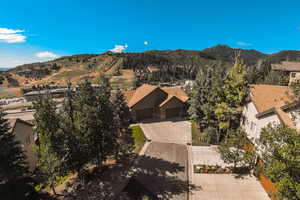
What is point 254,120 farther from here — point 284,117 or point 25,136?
point 25,136

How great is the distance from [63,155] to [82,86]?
537 centimetres

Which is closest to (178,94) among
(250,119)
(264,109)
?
(250,119)

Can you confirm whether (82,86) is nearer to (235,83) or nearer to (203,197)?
(203,197)

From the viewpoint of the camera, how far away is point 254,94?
16.3 meters

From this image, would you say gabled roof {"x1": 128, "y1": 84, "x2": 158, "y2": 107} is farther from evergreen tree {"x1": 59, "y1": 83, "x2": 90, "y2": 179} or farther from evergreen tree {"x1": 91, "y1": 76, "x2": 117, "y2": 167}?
evergreen tree {"x1": 59, "y1": 83, "x2": 90, "y2": 179}

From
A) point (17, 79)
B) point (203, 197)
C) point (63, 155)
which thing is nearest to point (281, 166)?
point (203, 197)

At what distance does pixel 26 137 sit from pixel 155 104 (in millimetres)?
19632

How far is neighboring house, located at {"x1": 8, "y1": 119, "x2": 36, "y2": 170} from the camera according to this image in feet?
50.2

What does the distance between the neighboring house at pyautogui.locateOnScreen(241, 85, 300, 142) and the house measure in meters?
12.1

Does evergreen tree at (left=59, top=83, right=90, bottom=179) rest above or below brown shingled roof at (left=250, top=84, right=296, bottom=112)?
below

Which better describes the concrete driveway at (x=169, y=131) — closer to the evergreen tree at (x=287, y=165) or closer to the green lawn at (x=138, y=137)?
the green lawn at (x=138, y=137)

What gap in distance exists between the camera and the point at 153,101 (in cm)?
2770

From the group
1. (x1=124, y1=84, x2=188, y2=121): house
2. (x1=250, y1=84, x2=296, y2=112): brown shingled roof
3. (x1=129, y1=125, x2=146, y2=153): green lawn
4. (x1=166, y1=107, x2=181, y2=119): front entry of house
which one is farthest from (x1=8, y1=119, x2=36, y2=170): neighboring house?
(x1=250, y1=84, x2=296, y2=112): brown shingled roof

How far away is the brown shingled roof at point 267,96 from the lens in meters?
14.3
